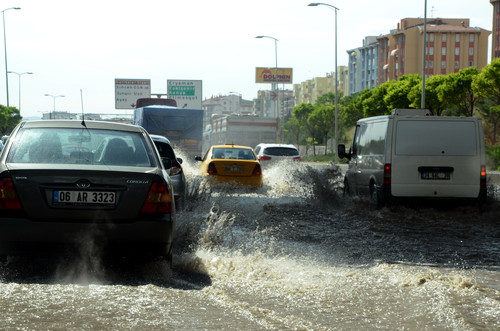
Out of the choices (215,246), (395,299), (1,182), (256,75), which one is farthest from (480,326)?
(256,75)

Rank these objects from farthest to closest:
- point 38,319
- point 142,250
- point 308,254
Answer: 1. point 308,254
2. point 142,250
3. point 38,319

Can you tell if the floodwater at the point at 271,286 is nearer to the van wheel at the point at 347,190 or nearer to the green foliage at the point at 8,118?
the van wheel at the point at 347,190

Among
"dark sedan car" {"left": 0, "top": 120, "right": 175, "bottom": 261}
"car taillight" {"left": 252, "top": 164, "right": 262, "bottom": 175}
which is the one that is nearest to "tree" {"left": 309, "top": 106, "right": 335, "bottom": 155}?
"car taillight" {"left": 252, "top": 164, "right": 262, "bottom": 175}

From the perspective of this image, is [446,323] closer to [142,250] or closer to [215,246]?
[142,250]

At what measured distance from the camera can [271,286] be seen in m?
6.88

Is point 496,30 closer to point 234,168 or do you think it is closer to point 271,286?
point 234,168

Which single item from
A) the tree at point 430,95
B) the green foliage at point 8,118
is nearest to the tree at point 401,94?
the tree at point 430,95

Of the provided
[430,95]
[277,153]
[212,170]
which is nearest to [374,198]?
[212,170]

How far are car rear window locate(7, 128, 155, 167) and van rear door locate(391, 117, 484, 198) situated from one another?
24.5 ft

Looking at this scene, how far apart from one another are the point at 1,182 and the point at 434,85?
206ft

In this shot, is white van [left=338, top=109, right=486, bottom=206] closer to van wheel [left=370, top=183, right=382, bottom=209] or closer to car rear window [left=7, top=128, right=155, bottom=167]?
van wheel [left=370, top=183, right=382, bottom=209]

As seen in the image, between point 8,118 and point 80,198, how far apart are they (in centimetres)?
10244

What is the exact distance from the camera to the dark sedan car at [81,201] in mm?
6539

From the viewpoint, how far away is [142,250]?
679 centimetres
